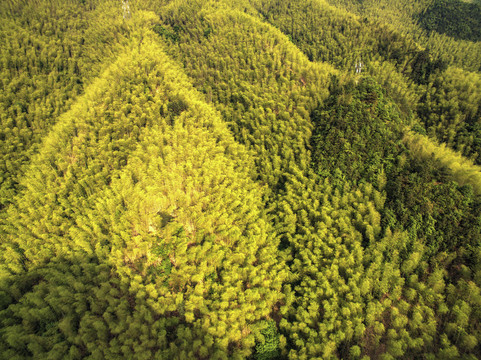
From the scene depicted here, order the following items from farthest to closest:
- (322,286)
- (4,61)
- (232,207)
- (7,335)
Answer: (4,61) → (232,207) → (322,286) → (7,335)

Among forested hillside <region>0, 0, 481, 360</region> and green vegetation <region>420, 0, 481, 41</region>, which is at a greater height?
green vegetation <region>420, 0, 481, 41</region>

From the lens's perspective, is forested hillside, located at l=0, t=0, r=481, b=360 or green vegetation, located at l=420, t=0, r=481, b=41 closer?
forested hillside, located at l=0, t=0, r=481, b=360

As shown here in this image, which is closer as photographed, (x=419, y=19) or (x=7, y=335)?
(x=7, y=335)

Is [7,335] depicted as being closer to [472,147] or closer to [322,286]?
[322,286]

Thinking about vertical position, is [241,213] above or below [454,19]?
below

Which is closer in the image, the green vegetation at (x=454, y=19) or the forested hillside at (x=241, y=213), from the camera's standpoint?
the forested hillside at (x=241, y=213)

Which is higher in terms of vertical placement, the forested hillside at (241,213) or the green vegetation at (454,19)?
the green vegetation at (454,19)

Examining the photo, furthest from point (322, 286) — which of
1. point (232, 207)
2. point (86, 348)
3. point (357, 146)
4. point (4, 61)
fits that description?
point (4, 61)

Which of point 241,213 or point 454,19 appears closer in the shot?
point 241,213
